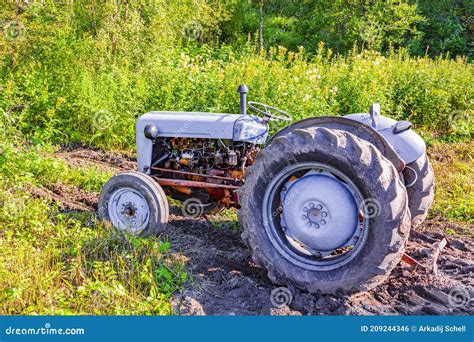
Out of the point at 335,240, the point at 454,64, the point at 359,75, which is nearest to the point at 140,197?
the point at 335,240

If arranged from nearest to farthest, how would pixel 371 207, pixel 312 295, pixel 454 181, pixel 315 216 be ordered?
pixel 371 207, pixel 312 295, pixel 315 216, pixel 454 181

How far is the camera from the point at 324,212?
430cm

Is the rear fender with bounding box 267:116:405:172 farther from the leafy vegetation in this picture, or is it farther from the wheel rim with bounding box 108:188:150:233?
the leafy vegetation

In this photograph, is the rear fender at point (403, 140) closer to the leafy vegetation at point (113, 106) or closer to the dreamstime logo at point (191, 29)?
the leafy vegetation at point (113, 106)

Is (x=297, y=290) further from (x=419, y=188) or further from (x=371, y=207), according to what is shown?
(x=419, y=188)

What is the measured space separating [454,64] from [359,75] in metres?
2.65

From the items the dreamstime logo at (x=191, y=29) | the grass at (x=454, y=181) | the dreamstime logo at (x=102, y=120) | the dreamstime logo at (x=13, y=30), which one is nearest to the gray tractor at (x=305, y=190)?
the grass at (x=454, y=181)

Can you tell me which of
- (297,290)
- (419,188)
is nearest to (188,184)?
(297,290)

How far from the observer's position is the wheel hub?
14.0ft

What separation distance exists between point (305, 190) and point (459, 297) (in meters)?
1.38

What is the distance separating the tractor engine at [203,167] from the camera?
5.32 meters

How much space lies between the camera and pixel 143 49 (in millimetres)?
9055

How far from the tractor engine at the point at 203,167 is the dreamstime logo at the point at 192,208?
0.04 meters

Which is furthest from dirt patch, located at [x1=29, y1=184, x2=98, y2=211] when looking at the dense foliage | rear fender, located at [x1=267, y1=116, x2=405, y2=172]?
rear fender, located at [x1=267, y1=116, x2=405, y2=172]
